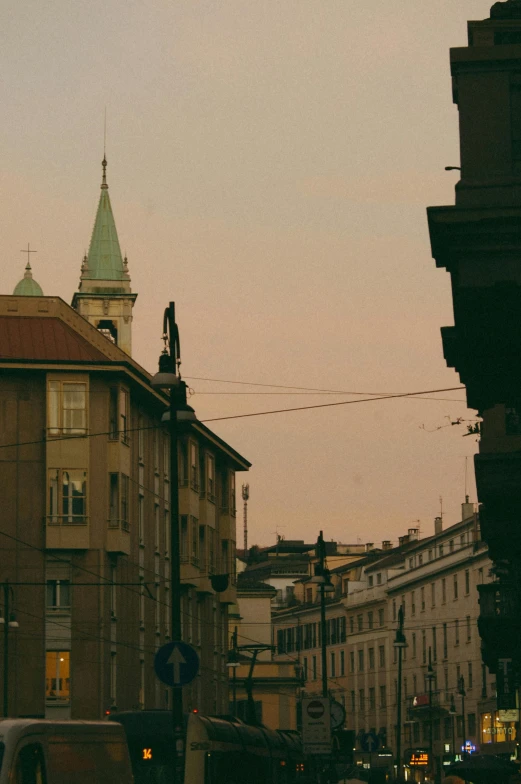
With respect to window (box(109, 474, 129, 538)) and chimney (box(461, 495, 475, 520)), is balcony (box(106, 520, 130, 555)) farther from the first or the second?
chimney (box(461, 495, 475, 520))

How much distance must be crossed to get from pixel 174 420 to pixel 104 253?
112976 mm

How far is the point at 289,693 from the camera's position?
119 m

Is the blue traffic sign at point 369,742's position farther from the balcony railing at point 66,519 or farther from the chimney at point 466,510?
the chimney at point 466,510

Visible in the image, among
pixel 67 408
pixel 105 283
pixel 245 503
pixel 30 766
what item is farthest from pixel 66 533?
pixel 245 503

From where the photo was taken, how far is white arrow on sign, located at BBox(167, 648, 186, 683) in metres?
23.2

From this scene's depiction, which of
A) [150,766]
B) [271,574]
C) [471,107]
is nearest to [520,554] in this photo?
[150,766]

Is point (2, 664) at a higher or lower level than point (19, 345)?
lower

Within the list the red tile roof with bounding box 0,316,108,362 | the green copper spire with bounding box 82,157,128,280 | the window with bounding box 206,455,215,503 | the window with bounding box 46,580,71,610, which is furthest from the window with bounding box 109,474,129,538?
the green copper spire with bounding box 82,157,128,280

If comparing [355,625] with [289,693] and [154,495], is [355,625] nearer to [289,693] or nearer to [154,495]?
[289,693]

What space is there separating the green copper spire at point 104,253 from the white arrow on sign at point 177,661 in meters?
115

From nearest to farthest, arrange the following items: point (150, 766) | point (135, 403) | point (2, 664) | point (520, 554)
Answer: point (150, 766), point (520, 554), point (2, 664), point (135, 403)

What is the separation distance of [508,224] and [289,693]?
100m

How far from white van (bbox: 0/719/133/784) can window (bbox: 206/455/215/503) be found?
55.4 m

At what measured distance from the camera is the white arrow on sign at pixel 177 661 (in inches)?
912
